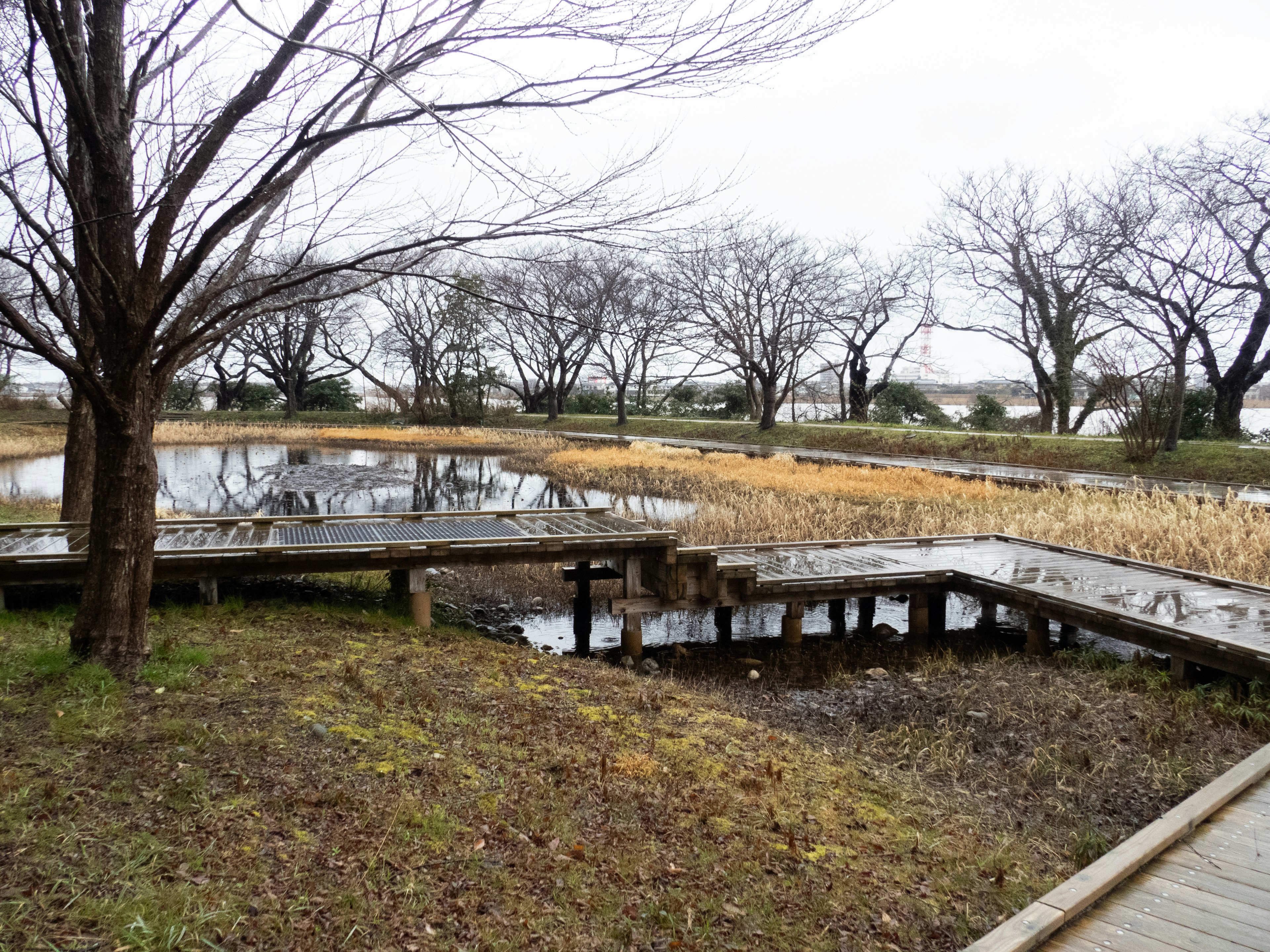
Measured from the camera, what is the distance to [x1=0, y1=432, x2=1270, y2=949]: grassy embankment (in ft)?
10.3

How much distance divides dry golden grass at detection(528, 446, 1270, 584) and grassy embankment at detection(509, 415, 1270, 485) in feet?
18.7

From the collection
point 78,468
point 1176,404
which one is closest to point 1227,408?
point 1176,404

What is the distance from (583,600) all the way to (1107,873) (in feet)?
22.2

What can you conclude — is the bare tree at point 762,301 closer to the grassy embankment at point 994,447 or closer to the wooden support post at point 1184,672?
the grassy embankment at point 994,447

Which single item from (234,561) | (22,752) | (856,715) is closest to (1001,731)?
(856,715)

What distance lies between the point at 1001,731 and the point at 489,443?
3017cm

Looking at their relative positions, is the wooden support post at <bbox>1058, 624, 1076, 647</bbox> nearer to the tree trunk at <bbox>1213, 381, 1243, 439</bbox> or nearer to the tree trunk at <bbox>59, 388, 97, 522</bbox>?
the tree trunk at <bbox>59, 388, 97, 522</bbox>

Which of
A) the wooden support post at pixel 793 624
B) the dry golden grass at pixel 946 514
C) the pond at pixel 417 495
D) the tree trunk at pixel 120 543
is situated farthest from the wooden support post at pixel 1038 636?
the tree trunk at pixel 120 543

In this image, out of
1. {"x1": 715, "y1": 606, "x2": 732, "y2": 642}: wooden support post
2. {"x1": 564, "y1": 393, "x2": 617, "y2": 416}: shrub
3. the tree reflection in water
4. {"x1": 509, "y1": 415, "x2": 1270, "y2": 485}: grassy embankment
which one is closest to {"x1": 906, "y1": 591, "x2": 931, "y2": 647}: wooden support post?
{"x1": 715, "y1": 606, "x2": 732, "y2": 642}: wooden support post

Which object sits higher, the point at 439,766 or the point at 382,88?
the point at 382,88

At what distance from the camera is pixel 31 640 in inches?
229

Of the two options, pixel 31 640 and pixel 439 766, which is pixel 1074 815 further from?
pixel 31 640

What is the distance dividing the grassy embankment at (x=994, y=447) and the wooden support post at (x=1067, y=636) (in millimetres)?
12427

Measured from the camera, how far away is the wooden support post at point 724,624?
9305 millimetres
